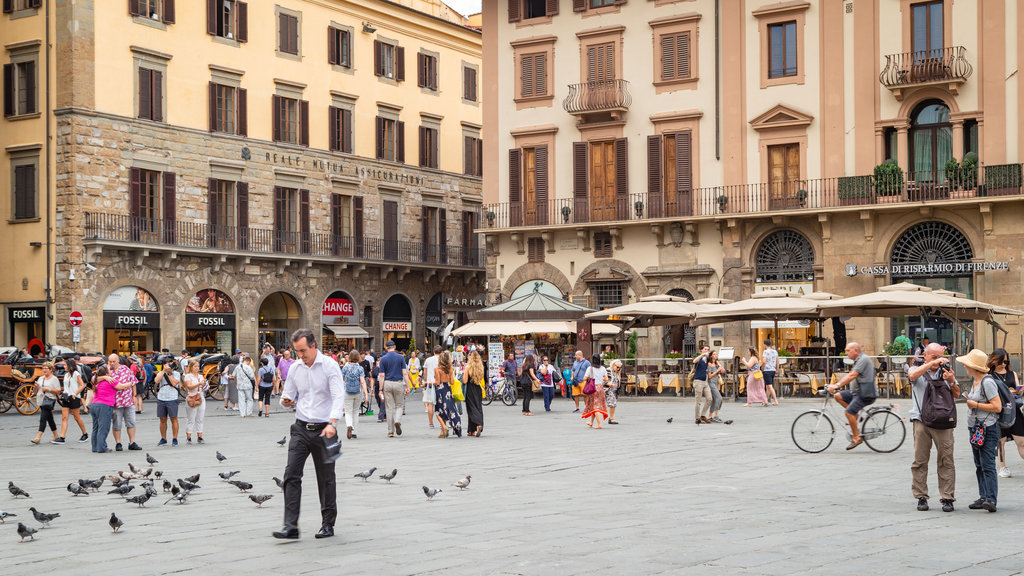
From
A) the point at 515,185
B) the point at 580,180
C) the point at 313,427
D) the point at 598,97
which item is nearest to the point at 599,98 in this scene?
the point at 598,97

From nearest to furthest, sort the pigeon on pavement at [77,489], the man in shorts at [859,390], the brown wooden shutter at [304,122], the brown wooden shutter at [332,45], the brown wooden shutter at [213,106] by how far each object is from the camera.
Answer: the pigeon on pavement at [77,489]
the man in shorts at [859,390]
the brown wooden shutter at [213,106]
the brown wooden shutter at [304,122]
the brown wooden shutter at [332,45]

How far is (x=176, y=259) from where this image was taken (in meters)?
40.5

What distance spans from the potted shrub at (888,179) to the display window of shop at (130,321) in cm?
2236

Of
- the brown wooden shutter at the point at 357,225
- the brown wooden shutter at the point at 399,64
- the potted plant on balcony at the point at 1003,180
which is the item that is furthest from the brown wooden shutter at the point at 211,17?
the potted plant on balcony at the point at 1003,180

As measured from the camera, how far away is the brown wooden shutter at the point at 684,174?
3812 cm

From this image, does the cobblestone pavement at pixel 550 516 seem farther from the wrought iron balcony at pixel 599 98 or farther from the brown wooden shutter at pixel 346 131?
the brown wooden shutter at pixel 346 131

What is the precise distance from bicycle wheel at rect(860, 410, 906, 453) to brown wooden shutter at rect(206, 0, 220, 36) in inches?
1199

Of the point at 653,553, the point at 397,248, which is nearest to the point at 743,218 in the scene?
the point at 397,248

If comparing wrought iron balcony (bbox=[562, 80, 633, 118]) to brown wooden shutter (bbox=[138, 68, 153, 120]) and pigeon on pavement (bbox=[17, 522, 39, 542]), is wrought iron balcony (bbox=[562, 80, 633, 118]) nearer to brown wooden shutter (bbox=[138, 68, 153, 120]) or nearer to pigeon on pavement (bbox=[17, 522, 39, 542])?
brown wooden shutter (bbox=[138, 68, 153, 120])

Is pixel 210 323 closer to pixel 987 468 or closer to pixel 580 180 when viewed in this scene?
pixel 580 180

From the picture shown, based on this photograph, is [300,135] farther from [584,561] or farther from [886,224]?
[584,561]

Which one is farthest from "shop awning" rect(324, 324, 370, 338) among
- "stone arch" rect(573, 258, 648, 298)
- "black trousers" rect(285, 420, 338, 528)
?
"black trousers" rect(285, 420, 338, 528)

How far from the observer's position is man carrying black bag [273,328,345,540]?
10.1m

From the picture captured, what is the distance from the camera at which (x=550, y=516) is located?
1123 centimetres
